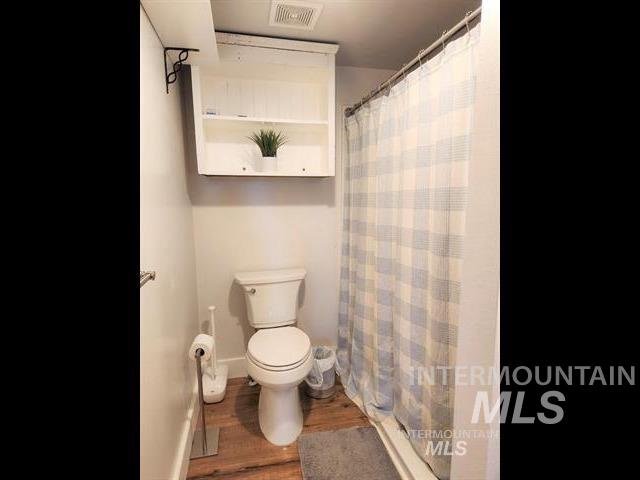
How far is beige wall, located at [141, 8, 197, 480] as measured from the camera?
1013 mm

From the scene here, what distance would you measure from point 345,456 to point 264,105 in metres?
1.98

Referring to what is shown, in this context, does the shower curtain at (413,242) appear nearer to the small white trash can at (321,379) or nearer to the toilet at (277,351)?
the small white trash can at (321,379)

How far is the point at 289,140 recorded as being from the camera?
202cm

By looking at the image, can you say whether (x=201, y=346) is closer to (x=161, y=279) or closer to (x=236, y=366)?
(x=161, y=279)

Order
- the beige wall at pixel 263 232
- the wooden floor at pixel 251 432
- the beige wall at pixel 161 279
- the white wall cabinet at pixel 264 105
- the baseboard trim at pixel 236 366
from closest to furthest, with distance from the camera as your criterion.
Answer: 1. the beige wall at pixel 161 279
2. the wooden floor at pixel 251 432
3. the white wall cabinet at pixel 264 105
4. the beige wall at pixel 263 232
5. the baseboard trim at pixel 236 366

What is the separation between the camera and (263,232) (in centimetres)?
209

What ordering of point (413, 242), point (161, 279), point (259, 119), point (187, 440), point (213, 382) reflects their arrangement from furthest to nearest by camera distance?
point (213, 382), point (259, 119), point (187, 440), point (413, 242), point (161, 279)

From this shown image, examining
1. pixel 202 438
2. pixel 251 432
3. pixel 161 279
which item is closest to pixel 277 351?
pixel 251 432

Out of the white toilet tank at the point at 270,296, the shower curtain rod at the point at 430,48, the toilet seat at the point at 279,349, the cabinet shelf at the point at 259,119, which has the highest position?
the shower curtain rod at the point at 430,48

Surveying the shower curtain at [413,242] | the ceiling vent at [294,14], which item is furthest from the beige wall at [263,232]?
the ceiling vent at [294,14]

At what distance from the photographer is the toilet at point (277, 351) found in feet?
5.01

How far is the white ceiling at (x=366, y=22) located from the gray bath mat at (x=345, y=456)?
6.93ft
